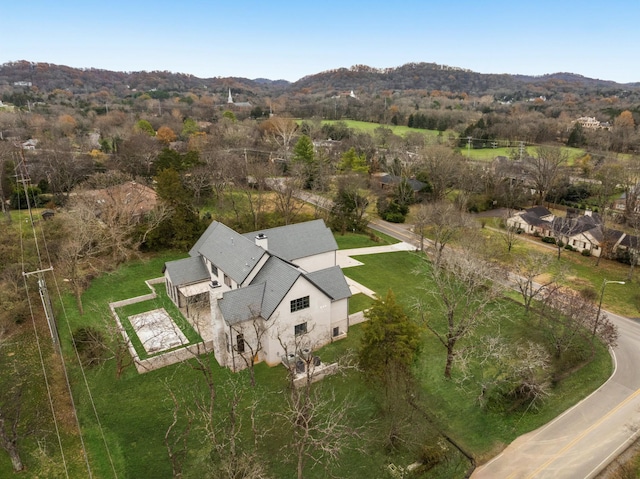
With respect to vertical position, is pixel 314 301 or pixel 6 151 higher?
pixel 6 151

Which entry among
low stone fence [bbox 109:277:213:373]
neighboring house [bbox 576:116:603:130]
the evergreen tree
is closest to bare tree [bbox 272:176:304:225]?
low stone fence [bbox 109:277:213:373]

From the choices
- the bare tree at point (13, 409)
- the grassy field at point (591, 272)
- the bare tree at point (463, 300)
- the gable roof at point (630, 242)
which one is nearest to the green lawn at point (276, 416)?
the bare tree at point (463, 300)

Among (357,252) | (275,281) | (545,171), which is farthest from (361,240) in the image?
(545,171)

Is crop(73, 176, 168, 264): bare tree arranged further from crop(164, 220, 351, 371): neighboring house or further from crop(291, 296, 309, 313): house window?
crop(291, 296, 309, 313): house window

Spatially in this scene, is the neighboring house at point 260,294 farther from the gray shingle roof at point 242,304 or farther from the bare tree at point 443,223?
the bare tree at point 443,223

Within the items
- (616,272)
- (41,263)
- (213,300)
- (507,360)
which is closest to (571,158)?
(616,272)

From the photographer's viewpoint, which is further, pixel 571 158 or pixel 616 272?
pixel 571 158

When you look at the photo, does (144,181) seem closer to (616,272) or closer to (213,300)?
(213,300)
